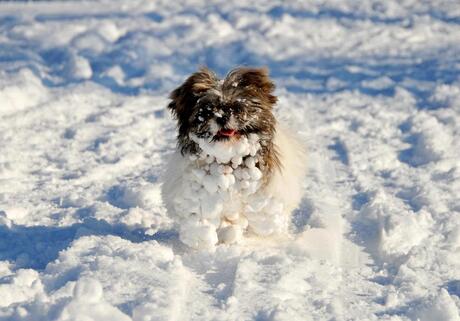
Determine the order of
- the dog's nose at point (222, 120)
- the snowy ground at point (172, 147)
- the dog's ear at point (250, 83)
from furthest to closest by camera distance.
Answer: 1. the dog's ear at point (250, 83)
2. the dog's nose at point (222, 120)
3. the snowy ground at point (172, 147)

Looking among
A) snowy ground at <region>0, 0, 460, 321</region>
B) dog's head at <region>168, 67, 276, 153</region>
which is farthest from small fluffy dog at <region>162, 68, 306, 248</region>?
snowy ground at <region>0, 0, 460, 321</region>

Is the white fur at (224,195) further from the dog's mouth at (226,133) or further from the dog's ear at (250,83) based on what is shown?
the dog's ear at (250,83)

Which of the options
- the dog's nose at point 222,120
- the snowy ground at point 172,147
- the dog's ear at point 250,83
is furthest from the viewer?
the dog's ear at point 250,83

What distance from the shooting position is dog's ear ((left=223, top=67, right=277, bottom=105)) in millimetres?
3643

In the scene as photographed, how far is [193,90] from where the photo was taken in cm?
366

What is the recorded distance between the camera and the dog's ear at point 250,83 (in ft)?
12.0

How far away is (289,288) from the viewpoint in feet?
11.1

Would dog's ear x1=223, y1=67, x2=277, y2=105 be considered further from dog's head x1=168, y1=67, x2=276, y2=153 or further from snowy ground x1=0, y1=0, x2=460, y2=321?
snowy ground x1=0, y1=0, x2=460, y2=321

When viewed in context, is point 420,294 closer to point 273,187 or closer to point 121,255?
point 273,187

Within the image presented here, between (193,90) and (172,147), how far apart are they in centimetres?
235

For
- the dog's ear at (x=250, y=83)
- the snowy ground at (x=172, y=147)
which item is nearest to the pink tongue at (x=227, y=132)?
the dog's ear at (x=250, y=83)

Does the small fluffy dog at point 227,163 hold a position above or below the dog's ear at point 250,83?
below

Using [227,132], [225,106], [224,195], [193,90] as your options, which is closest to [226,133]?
[227,132]

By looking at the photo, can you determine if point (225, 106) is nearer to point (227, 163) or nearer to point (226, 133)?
point (226, 133)
